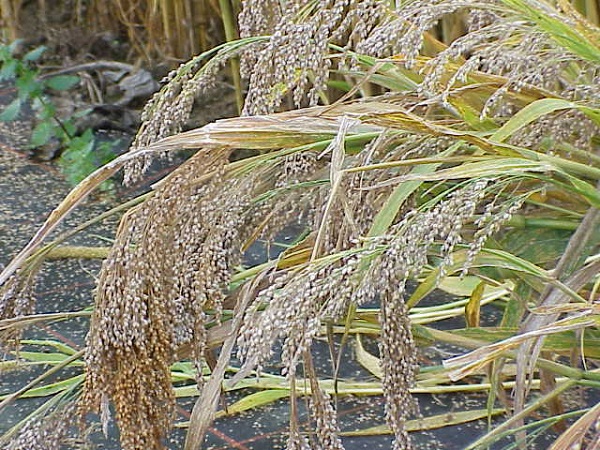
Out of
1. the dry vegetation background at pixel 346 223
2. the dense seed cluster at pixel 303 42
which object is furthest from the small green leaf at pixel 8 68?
the dense seed cluster at pixel 303 42

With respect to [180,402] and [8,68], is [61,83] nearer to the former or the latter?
[8,68]

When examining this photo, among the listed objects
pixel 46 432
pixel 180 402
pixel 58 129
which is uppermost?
pixel 58 129

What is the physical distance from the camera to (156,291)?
883mm

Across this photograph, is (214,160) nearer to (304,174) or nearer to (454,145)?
(304,174)

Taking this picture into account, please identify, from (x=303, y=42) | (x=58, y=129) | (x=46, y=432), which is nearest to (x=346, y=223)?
(x=303, y=42)

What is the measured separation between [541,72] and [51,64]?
2.46m

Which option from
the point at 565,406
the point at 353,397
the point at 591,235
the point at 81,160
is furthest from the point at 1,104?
the point at 591,235

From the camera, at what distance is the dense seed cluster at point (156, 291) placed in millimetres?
876

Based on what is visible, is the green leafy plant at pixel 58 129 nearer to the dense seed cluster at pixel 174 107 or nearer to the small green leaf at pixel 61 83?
the small green leaf at pixel 61 83

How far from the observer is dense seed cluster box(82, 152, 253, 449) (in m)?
0.88

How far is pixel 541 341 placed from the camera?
2.89 ft

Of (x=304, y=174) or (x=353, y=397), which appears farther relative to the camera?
(x=353, y=397)

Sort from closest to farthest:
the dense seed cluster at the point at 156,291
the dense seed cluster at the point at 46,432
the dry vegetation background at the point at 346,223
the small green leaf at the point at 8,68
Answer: the dry vegetation background at the point at 346,223 → the dense seed cluster at the point at 156,291 → the dense seed cluster at the point at 46,432 → the small green leaf at the point at 8,68

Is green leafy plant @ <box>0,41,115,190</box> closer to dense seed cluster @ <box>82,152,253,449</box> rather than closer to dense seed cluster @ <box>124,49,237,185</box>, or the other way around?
dense seed cluster @ <box>124,49,237,185</box>
